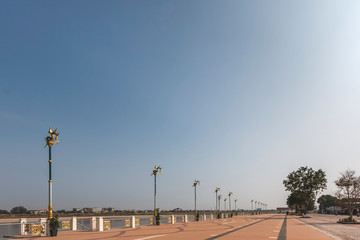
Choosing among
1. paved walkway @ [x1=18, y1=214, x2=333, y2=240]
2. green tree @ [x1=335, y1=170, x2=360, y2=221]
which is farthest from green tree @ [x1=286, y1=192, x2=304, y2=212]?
paved walkway @ [x1=18, y1=214, x2=333, y2=240]

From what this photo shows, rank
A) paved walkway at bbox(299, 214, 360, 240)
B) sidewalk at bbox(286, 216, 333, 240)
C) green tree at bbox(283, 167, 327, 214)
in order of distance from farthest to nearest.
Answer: green tree at bbox(283, 167, 327, 214) < paved walkway at bbox(299, 214, 360, 240) < sidewalk at bbox(286, 216, 333, 240)

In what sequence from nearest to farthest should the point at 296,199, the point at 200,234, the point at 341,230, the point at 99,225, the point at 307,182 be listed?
the point at 200,234, the point at 99,225, the point at 341,230, the point at 307,182, the point at 296,199

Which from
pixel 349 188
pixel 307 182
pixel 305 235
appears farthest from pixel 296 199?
pixel 305 235

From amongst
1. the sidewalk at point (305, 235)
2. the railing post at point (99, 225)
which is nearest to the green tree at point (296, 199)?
the sidewalk at point (305, 235)

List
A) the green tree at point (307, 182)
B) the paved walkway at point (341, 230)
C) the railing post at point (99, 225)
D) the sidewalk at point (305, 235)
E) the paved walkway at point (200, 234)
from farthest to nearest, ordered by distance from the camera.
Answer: the green tree at point (307, 182)
the railing post at point (99, 225)
the paved walkway at point (341, 230)
the paved walkway at point (200, 234)
the sidewalk at point (305, 235)

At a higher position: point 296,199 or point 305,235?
point 305,235

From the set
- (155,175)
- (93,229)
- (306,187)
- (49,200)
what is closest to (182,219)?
(155,175)

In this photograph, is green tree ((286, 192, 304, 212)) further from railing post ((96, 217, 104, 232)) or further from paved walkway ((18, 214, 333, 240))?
railing post ((96, 217, 104, 232))

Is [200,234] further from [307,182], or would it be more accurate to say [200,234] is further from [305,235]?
[307,182]

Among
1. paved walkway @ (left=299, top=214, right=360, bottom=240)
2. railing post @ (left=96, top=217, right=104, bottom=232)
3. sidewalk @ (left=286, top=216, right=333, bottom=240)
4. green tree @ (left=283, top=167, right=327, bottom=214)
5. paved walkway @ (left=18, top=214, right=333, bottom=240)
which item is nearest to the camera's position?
sidewalk @ (left=286, top=216, right=333, bottom=240)

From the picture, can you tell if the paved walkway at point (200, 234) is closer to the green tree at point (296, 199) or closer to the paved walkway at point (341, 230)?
the paved walkway at point (341, 230)

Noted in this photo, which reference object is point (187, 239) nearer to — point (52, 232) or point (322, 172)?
point (52, 232)

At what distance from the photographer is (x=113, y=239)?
18016mm

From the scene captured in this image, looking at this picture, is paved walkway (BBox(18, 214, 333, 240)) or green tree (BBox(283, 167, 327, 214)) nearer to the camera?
paved walkway (BBox(18, 214, 333, 240))
